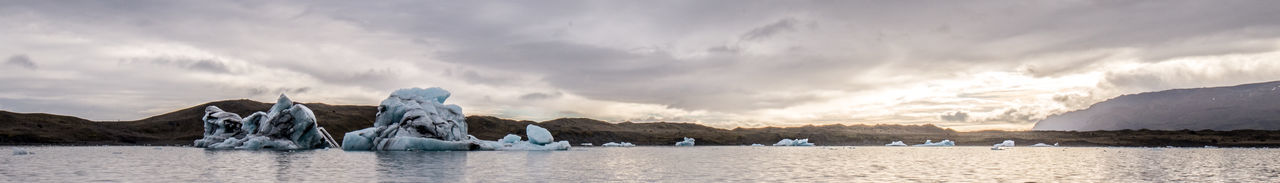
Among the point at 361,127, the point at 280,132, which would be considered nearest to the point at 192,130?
the point at 361,127

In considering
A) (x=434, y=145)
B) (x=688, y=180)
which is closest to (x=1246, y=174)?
(x=688, y=180)

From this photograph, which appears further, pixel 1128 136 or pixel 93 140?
pixel 1128 136

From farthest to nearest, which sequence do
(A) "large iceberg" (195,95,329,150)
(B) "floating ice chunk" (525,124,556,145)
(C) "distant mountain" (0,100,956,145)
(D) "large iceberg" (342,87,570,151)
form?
(C) "distant mountain" (0,100,956,145) < (B) "floating ice chunk" (525,124,556,145) < (A) "large iceberg" (195,95,329,150) < (D) "large iceberg" (342,87,570,151)

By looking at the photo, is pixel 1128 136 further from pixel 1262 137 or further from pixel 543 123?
pixel 543 123

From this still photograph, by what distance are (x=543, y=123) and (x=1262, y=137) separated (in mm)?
143414

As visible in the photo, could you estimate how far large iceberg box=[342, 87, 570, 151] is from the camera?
187 feet

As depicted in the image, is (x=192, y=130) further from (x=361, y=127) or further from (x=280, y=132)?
(x=280, y=132)

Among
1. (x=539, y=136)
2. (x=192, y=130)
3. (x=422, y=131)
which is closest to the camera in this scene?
(x=422, y=131)

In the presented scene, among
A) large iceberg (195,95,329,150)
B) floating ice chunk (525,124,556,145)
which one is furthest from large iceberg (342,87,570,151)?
large iceberg (195,95,329,150)

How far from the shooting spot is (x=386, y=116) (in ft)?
209

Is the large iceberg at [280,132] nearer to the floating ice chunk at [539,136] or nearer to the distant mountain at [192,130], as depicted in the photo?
the floating ice chunk at [539,136]

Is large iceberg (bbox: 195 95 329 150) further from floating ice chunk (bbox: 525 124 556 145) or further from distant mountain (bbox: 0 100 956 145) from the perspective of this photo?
distant mountain (bbox: 0 100 956 145)

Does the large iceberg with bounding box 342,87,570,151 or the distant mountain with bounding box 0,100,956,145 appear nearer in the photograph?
the large iceberg with bounding box 342,87,570,151

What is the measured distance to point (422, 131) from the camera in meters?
59.0
